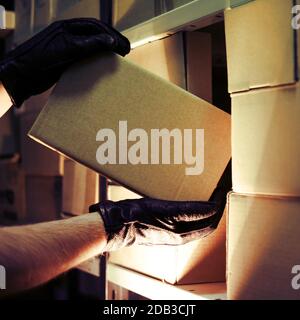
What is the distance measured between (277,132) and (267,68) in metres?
0.11

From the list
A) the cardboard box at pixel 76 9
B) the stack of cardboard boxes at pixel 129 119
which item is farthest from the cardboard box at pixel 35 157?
the stack of cardboard boxes at pixel 129 119

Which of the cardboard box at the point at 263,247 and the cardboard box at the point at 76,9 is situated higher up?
the cardboard box at the point at 76,9

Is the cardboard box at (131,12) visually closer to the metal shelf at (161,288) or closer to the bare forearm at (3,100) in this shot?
the bare forearm at (3,100)

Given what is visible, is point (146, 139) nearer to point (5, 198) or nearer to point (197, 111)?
point (197, 111)

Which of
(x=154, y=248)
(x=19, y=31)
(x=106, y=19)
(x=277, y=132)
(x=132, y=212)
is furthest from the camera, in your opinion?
(x=19, y=31)

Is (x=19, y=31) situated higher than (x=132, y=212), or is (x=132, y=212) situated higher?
(x=19, y=31)

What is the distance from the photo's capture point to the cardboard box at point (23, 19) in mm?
1726

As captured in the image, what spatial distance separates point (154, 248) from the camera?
112 cm

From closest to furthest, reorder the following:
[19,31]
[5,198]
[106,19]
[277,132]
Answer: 1. [277,132]
2. [106,19]
3. [19,31]
4. [5,198]

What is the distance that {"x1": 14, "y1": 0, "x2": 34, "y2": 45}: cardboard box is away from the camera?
5.66 ft

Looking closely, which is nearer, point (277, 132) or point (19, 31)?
point (277, 132)

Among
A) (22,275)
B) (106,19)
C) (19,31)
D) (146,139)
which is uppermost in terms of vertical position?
(19,31)

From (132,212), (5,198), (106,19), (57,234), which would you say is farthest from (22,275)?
(5,198)

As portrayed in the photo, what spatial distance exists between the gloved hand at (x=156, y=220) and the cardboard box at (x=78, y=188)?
481mm
